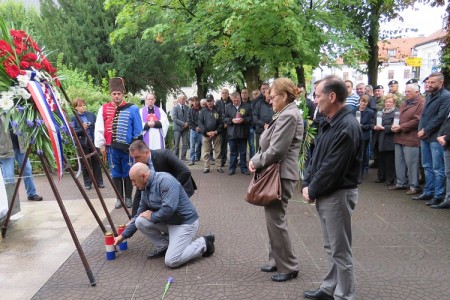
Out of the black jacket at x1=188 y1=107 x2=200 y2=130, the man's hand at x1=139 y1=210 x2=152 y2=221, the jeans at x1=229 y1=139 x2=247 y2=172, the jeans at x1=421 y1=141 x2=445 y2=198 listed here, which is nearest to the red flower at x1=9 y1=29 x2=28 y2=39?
the man's hand at x1=139 y1=210 x2=152 y2=221

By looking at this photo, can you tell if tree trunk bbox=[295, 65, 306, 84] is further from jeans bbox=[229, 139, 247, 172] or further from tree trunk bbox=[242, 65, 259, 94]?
tree trunk bbox=[242, 65, 259, 94]

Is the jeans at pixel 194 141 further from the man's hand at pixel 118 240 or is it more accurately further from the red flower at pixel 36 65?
the red flower at pixel 36 65

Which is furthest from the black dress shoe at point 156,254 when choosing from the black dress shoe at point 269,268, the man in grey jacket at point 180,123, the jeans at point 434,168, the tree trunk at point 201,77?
the tree trunk at point 201,77

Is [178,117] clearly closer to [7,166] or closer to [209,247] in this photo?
[7,166]

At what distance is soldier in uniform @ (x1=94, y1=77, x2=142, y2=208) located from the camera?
6180mm

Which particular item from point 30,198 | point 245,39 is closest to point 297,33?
point 245,39

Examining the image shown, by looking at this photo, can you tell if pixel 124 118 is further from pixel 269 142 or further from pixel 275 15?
pixel 275 15

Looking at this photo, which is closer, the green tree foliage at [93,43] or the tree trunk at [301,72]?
the tree trunk at [301,72]

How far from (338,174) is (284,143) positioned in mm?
742

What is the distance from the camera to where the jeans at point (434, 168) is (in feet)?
20.6

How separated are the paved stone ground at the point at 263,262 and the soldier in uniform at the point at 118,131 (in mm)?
664

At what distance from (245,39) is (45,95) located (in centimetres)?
549

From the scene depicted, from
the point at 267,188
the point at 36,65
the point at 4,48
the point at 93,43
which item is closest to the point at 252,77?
the point at 93,43

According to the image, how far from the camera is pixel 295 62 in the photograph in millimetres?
9508
